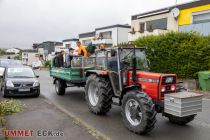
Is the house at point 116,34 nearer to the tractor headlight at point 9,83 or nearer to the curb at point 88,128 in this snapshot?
the tractor headlight at point 9,83

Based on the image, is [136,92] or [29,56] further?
[29,56]

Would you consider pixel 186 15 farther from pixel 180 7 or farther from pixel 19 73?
pixel 19 73

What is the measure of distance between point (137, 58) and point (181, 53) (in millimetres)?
8934

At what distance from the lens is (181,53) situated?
15750 millimetres

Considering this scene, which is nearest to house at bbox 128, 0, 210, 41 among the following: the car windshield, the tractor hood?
the car windshield

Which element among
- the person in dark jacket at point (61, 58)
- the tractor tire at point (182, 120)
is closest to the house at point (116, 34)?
the person in dark jacket at point (61, 58)

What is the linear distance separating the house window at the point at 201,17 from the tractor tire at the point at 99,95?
680 inches

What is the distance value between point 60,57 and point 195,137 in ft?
25.5

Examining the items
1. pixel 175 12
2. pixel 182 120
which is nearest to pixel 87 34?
pixel 175 12

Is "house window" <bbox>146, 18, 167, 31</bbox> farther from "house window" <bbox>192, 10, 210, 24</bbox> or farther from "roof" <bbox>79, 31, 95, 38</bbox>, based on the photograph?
"roof" <bbox>79, 31, 95, 38</bbox>

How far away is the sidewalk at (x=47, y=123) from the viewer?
5.95 metres

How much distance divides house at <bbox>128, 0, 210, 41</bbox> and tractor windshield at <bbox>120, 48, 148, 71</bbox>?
15977 millimetres

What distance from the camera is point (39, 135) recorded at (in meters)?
6.01

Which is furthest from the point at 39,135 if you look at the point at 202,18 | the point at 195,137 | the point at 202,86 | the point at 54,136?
the point at 202,18
